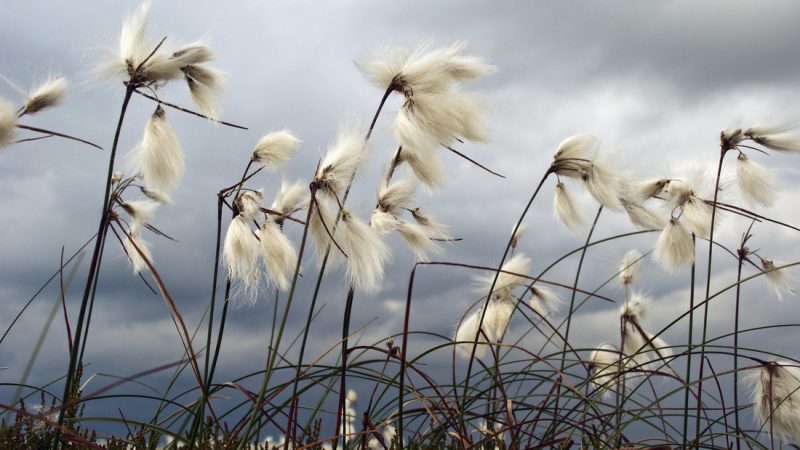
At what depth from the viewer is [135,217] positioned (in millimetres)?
3158

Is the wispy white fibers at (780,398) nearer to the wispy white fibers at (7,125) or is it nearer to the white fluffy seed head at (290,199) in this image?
the white fluffy seed head at (290,199)

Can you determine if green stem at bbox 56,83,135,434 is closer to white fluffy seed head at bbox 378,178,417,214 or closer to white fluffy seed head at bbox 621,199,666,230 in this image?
white fluffy seed head at bbox 378,178,417,214

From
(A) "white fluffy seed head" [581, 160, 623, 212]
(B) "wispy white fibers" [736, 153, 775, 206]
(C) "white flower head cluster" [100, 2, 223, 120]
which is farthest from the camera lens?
(B) "wispy white fibers" [736, 153, 775, 206]

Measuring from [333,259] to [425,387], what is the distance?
78 cm

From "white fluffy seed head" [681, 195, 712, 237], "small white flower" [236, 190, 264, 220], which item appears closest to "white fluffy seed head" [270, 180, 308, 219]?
"small white flower" [236, 190, 264, 220]

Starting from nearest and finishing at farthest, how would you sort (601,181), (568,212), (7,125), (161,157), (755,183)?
(7,125) < (161,157) < (601,181) < (568,212) < (755,183)

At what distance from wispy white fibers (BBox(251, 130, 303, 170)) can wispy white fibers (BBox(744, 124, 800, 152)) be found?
86.3 inches

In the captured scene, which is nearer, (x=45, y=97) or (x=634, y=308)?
(x=45, y=97)

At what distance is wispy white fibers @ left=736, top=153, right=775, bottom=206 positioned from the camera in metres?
3.45

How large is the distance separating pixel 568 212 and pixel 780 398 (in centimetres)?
109

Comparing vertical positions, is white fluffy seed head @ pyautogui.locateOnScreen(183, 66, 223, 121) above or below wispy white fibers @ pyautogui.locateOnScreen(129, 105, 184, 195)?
above

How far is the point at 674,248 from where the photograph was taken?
3.37 m

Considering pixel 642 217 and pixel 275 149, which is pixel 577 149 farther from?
pixel 275 149

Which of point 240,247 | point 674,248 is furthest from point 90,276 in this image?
point 674,248
